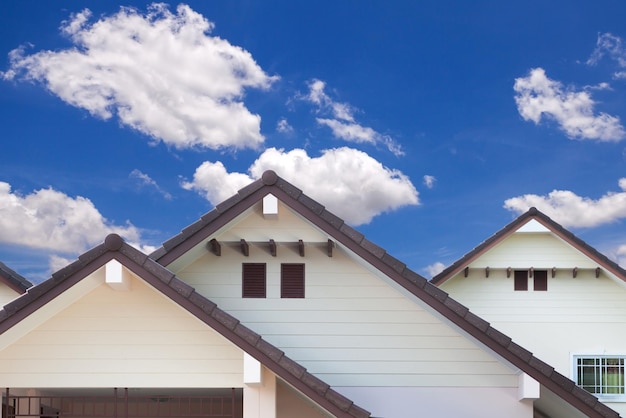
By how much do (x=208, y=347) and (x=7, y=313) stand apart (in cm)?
274

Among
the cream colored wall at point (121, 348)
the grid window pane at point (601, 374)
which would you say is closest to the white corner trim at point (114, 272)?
the cream colored wall at point (121, 348)

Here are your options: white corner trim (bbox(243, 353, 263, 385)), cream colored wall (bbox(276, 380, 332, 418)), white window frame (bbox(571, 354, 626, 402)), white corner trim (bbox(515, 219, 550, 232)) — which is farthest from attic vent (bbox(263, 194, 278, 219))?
white window frame (bbox(571, 354, 626, 402))

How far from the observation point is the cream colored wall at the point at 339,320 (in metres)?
12.7

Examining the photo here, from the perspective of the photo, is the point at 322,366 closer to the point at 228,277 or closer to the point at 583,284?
the point at 228,277

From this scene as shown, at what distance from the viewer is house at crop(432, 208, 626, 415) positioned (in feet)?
68.5

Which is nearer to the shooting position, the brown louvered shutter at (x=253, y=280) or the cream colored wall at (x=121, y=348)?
the cream colored wall at (x=121, y=348)

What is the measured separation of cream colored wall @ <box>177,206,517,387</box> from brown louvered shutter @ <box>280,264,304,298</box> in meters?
0.10

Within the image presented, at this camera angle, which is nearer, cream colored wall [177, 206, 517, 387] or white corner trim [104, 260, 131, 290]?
white corner trim [104, 260, 131, 290]

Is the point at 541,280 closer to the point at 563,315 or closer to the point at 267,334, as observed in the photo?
the point at 563,315

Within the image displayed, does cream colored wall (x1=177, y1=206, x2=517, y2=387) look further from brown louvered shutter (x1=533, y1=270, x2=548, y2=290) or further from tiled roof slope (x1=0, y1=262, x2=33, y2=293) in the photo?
brown louvered shutter (x1=533, y1=270, x2=548, y2=290)

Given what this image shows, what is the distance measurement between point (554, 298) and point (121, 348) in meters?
14.9

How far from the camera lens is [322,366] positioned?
12.9 meters

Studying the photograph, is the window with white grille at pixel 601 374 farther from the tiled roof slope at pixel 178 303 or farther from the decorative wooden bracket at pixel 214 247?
the tiled roof slope at pixel 178 303

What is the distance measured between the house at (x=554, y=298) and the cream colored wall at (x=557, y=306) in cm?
3
